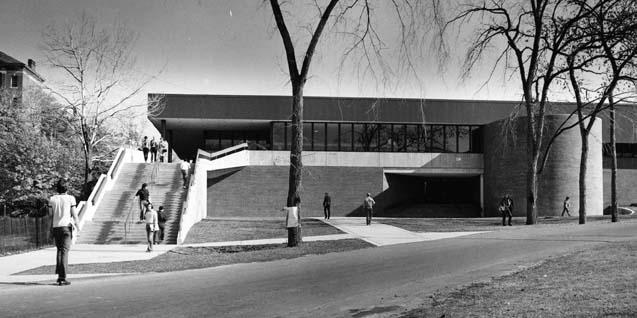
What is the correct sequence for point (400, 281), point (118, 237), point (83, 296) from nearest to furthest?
point (83, 296), point (400, 281), point (118, 237)

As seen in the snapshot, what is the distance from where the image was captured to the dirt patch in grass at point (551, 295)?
6879 mm

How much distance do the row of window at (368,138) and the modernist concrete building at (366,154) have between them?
8 centimetres

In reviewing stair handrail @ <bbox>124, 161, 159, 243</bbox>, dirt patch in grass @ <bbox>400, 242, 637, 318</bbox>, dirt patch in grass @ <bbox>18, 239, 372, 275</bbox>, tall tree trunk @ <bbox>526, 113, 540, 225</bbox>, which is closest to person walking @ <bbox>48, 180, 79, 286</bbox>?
dirt patch in grass @ <bbox>18, 239, 372, 275</bbox>

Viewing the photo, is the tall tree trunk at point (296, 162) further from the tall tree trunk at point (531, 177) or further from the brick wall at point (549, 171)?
the brick wall at point (549, 171)

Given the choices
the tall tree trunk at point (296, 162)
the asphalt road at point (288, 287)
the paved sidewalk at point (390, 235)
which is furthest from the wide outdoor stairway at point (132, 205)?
the asphalt road at point (288, 287)

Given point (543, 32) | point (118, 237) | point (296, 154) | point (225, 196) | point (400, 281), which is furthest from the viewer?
point (225, 196)

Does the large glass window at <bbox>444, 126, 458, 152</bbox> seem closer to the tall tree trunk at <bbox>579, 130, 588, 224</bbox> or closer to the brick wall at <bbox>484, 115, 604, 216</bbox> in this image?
the brick wall at <bbox>484, 115, 604, 216</bbox>

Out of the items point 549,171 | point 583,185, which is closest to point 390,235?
point 583,185

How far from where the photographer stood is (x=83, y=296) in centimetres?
972

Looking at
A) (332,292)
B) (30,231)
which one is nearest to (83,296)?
(332,292)

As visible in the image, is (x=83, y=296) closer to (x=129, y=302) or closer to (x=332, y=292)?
(x=129, y=302)

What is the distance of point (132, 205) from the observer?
2608 centimetres

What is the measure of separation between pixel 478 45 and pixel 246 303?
1906 cm

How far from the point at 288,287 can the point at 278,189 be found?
32.4 metres
